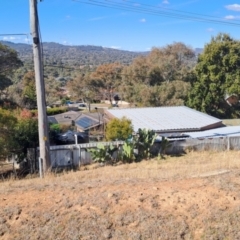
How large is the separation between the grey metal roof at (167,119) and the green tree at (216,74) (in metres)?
10.5

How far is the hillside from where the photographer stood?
705 cm

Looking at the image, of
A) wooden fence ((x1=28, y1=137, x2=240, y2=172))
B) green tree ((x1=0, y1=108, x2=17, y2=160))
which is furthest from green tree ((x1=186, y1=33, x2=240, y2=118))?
green tree ((x1=0, y1=108, x2=17, y2=160))

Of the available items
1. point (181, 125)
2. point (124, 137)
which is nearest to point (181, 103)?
point (181, 125)

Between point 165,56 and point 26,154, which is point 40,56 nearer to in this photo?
point 26,154

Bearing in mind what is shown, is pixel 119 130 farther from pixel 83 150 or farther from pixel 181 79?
pixel 181 79

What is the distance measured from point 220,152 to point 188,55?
31.0 meters

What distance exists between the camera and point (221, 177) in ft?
30.4

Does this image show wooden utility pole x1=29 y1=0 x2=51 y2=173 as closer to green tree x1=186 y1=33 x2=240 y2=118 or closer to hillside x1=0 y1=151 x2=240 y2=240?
hillside x1=0 y1=151 x2=240 y2=240

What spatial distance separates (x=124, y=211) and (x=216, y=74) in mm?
34550

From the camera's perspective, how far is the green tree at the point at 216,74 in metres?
38.9

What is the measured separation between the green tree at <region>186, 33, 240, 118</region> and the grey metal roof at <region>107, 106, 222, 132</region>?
1050 cm

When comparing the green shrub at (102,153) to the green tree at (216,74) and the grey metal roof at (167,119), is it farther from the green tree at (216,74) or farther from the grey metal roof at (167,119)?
the green tree at (216,74)

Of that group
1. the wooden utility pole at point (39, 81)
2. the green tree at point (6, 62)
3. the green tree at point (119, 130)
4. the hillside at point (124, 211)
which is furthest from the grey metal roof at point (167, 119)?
the green tree at point (6, 62)

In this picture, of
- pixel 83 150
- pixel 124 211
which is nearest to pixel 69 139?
pixel 83 150
